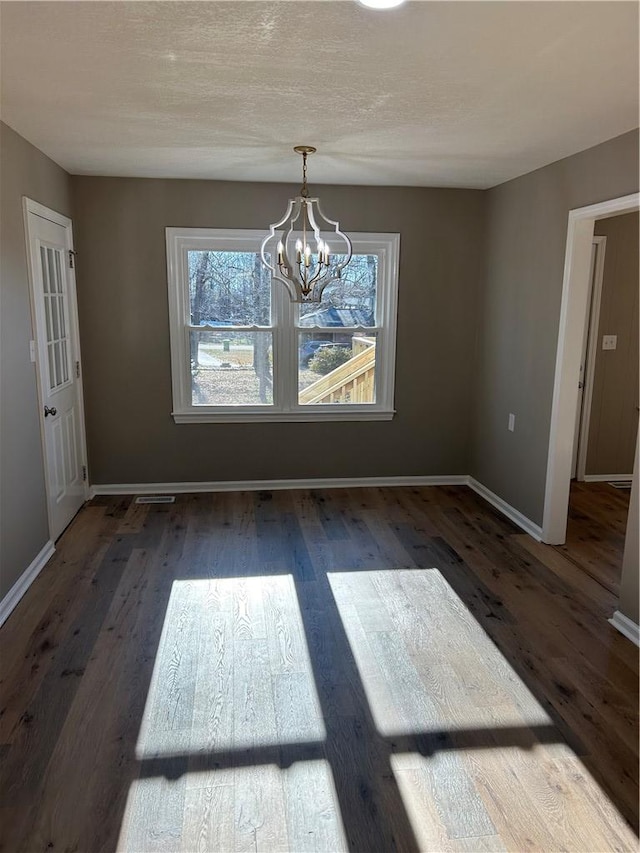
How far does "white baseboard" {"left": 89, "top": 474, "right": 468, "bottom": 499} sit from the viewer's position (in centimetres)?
490

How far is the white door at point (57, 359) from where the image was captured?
11.9 ft

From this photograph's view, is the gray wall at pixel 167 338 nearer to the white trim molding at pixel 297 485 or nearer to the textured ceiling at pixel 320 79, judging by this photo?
the white trim molding at pixel 297 485

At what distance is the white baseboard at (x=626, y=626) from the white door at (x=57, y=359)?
332 cm

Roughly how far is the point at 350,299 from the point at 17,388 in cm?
262

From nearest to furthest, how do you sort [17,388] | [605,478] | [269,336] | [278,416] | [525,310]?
[17,388]
[525,310]
[269,336]
[278,416]
[605,478]

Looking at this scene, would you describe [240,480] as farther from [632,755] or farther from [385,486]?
[632,755]

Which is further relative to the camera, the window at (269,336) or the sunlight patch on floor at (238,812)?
the window at (269,336)

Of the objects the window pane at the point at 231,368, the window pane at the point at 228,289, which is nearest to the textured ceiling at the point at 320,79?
the window pane at the point at 228,289

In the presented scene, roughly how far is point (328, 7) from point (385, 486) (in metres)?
3.87

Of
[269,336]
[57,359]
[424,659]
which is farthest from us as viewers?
[269,336]

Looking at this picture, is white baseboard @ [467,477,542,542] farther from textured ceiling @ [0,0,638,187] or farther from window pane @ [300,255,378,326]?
textured ceiling @ [0,0,638,187]

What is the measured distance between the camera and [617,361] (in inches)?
208

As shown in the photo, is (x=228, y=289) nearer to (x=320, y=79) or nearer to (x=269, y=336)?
(x=269, y=336)

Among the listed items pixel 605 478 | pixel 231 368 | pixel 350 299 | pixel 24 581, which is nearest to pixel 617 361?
pixel 605 478
